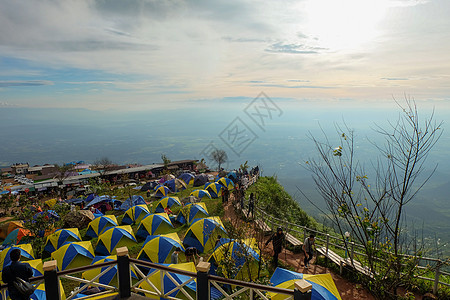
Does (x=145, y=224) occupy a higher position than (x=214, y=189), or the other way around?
(x=145, y=224)

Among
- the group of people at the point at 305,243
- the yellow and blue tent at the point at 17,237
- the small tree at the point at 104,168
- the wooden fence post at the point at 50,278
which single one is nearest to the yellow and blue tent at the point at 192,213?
the group of people at the point at 305,243

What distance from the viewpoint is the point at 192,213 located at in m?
15.1

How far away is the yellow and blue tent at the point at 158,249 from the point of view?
32.6ft

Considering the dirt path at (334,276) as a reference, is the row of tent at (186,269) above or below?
above

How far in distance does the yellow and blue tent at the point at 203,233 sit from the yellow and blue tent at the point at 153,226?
2.41 m

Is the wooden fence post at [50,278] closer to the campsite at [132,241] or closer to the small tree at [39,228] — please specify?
the campsite at [132,241]

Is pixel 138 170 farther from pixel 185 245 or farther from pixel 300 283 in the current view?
pixel 300 283

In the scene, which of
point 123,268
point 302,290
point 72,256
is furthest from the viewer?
point 72,256

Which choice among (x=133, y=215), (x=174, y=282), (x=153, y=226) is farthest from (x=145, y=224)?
(x=174, y=282)

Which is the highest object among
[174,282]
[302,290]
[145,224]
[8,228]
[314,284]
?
[302,290]

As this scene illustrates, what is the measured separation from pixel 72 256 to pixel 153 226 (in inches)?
164

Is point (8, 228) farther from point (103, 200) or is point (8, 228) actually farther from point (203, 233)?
point (203, 233)

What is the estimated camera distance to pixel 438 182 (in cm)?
8012

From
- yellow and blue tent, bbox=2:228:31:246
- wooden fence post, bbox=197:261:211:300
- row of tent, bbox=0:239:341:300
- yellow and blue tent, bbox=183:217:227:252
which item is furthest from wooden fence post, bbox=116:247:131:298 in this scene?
yellow and blue tent, bbox=2:228:31:246
